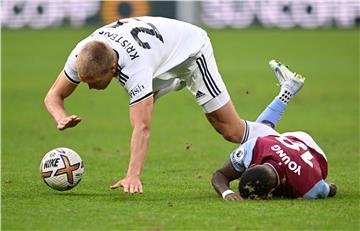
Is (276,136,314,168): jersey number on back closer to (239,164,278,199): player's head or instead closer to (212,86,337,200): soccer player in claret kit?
(212,86,337,200): soccer player in claret kit

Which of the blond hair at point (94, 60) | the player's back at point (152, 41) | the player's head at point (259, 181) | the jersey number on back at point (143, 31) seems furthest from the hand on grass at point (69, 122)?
the player's head at point (259, 181)

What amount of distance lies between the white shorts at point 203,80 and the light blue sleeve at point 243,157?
1.04 meters

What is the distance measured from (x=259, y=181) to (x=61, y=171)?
6.66ft

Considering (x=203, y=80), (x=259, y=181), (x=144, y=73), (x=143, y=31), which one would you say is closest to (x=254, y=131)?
(x=203, y=80)

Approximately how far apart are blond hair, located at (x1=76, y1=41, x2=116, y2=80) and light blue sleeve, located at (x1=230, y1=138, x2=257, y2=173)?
1.58m

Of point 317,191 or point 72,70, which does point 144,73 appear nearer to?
point 72,70

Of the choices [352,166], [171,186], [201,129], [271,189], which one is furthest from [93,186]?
[201,129]

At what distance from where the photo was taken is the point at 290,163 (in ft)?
29.0

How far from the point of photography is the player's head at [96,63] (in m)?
8.50

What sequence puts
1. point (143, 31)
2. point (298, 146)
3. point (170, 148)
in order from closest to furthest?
point (298, 146)
point (143, 31)
point (170, 148)

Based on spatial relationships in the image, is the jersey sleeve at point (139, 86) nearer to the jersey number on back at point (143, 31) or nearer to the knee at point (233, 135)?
the jersey number on back at point (143, 31)

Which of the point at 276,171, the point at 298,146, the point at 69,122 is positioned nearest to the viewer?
the point at 276,171

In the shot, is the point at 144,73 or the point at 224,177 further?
the point at 224,177

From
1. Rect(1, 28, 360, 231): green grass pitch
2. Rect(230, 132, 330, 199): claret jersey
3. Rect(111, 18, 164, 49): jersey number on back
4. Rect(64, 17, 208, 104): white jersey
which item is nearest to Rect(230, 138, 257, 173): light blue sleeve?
Rect(230, 132, 330, 199): claret jersey
